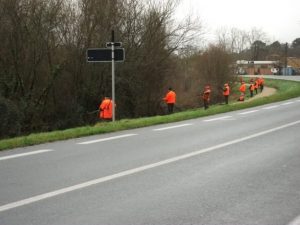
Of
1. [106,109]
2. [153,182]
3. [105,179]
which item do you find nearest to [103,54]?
[106,109]

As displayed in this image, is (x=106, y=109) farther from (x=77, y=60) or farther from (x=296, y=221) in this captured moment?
(x=296, y=221)

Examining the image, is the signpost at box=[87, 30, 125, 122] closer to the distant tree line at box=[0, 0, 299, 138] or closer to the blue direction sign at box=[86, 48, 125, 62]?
the blue direction sign at box=[86, 48, 125, 62]

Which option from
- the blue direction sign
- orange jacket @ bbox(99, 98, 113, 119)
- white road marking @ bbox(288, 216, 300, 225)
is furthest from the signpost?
white road marking @ bbox(288, 216, 300, 225)

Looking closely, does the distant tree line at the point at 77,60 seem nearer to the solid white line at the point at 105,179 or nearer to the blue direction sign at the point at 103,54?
the blue direction sign at the point at 103,54

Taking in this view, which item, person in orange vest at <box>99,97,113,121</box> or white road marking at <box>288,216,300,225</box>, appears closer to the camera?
white road marking at <box>288,216,300,225</box>

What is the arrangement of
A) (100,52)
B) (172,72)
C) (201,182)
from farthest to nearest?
(172,72)
(100,52)
(201,182)

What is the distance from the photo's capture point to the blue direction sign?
16.6 meters

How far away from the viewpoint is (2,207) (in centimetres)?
602

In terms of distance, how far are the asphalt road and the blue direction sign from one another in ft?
15.3

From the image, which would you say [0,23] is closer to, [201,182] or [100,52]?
[100,52]

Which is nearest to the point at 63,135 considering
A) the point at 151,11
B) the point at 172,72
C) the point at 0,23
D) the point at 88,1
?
the point at 0,23

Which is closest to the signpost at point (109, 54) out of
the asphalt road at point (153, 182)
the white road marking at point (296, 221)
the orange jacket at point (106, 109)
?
the orange jacket at point (106, 109)

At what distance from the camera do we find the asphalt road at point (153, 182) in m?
5.73

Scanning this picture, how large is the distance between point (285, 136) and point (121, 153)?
5.18 meters
